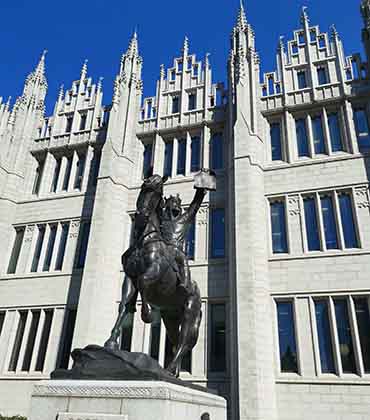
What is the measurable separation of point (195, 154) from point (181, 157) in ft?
2.70

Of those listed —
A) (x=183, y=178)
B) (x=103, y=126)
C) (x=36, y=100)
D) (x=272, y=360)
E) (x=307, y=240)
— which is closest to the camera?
(x=272, y=360)

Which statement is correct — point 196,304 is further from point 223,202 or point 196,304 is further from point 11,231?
point 11,231

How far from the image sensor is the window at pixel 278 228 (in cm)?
1636

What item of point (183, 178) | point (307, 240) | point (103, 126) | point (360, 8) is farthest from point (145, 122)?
point (360, 8)

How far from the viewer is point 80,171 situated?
2217 cm

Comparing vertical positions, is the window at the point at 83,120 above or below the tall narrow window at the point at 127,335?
above

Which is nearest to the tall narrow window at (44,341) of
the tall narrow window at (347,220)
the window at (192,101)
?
the window at (192,101)

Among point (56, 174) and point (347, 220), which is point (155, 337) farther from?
point (56, 174)

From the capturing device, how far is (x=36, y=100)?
24672 mm

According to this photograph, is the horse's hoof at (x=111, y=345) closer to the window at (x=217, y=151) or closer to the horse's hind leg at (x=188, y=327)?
the horse's hind leg at (x=188, y=327)

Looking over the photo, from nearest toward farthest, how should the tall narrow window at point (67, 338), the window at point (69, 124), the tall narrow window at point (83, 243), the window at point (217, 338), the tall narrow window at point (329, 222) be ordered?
the window at point (217, 338)
the tall narrow window at point (329, 222)
the tall narrow window at point (67, 338)
the tall narrow window at point (83, 243)
the window at point (69, 124)

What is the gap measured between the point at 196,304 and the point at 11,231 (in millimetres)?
18102

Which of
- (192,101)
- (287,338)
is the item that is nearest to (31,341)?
(287,338)

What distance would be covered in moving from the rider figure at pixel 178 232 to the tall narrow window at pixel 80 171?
1601 centimetres
